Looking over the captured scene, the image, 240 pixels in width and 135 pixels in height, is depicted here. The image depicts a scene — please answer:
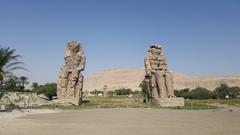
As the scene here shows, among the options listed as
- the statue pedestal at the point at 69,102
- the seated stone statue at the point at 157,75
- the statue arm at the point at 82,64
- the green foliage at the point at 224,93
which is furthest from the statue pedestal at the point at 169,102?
the green foliage at the point at 224,93

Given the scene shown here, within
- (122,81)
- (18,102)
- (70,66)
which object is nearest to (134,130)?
(70,66)

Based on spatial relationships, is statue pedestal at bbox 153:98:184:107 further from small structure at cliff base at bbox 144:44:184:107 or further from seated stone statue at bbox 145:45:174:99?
seated stone statue at bbox 145:45:174:99

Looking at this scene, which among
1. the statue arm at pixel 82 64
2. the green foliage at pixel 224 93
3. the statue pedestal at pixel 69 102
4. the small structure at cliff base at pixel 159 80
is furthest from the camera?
the green foliage at pixel 224 93

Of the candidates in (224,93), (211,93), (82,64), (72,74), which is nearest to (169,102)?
(82,64)

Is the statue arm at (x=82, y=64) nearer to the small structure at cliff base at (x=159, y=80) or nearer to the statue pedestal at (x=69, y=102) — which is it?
the statue pedestal at (x=69, y=102)

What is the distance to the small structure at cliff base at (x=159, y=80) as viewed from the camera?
3581cm

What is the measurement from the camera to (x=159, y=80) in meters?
36.9

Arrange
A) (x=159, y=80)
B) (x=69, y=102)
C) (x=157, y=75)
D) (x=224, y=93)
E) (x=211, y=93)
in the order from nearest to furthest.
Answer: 1. (x=69, y=102)
2. (x=159, y=80)
3. (x=157, y=75)
4. (x=211, y=93)
5. (x=224, y=93)

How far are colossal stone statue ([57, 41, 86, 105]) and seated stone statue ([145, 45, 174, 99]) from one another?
7221 millimetres

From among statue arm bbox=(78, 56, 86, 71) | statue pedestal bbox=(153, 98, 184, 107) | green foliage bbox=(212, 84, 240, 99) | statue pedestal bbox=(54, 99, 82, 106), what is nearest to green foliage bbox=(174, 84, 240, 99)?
green foliage bbox=(212, 84, 240, 99)

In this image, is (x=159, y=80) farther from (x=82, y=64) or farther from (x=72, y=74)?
(x=72, y=74)

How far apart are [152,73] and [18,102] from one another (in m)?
15.0

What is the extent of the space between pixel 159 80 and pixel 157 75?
1.94ft

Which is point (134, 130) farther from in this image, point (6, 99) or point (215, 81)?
point (215, 81)
